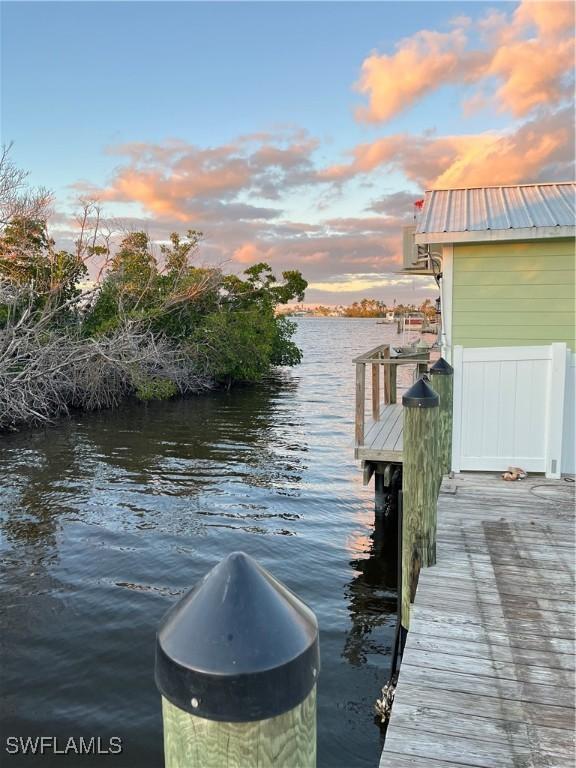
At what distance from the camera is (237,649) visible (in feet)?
2.85

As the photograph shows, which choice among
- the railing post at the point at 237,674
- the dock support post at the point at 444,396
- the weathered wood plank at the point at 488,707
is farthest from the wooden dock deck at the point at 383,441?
the railing post at the point at 237,674

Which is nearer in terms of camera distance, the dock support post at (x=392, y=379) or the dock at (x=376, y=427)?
the dock at (x=376, y=427)

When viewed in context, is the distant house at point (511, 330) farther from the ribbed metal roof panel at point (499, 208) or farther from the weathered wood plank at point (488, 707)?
the weathered wood plank at point (488, 707)

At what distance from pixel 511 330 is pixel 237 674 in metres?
6.93

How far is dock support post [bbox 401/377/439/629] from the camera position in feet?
14.7

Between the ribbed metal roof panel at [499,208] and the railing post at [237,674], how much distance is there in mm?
6679

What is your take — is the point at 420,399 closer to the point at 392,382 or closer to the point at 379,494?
the point at 379,494

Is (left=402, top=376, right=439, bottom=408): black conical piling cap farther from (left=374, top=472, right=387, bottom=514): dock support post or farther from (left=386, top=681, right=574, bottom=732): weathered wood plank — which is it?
(left=374, top=472, right=387, bottom=514): dock support post

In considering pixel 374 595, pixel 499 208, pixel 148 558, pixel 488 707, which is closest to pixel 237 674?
pixel 488 707

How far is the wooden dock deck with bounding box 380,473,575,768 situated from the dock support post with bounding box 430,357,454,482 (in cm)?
115

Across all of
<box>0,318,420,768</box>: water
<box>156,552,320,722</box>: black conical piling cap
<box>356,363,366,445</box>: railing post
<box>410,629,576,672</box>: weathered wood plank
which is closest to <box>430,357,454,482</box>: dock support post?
<box>356,363,366,445</box>: railing post

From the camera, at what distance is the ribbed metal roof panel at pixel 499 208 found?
274 inches

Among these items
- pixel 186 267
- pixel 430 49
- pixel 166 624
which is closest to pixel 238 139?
pixel 186 267

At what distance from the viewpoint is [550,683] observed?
10.2 feet
